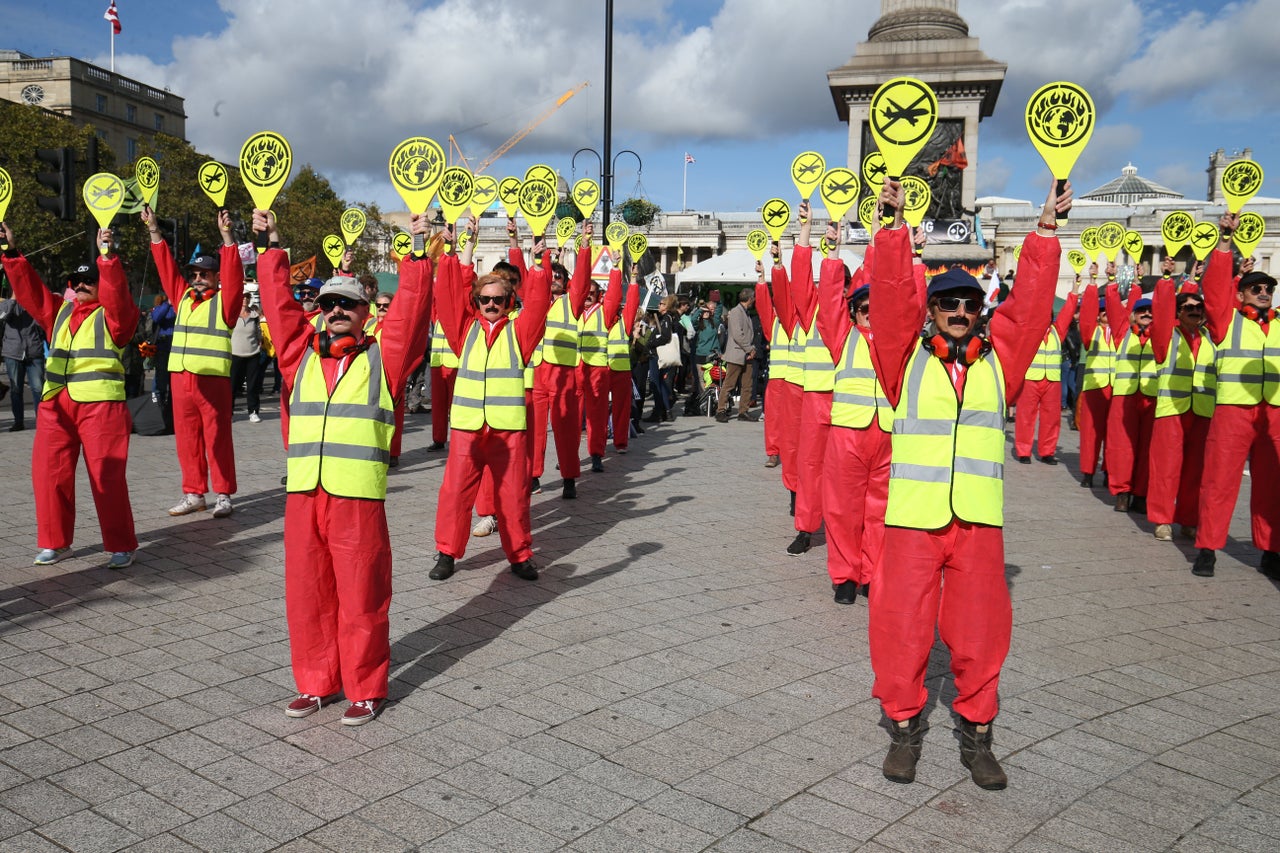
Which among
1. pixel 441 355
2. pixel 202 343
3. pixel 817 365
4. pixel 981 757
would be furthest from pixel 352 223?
pixel 981 757

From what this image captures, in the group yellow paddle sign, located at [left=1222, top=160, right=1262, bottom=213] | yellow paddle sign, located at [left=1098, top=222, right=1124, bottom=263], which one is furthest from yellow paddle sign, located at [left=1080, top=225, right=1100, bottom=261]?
yellow paddle sign, located at [left=1222, top=160, right=1262, bottom=213]

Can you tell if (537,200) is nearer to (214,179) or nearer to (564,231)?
(564,231)

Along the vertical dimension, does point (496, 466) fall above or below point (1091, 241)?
below

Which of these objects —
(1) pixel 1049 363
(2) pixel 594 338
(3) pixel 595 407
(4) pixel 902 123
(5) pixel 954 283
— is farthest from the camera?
(1) pixel 1049 363

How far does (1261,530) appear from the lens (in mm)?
7512

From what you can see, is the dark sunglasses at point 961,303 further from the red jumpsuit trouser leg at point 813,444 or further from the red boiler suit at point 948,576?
the red jumpsuit trouser leg at point 813,444

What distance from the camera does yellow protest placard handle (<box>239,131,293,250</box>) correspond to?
5.11 metres

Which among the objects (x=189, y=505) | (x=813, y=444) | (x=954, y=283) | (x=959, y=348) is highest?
(x=954, y=283)

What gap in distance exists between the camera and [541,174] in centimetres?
946

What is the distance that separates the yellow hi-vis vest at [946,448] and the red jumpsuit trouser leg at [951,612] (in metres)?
0.08

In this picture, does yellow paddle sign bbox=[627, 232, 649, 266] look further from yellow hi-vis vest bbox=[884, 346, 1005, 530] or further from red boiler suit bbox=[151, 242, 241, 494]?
yellow hi-vis vest bbox=[884, 346, 1005, 530]

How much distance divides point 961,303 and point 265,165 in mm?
3381

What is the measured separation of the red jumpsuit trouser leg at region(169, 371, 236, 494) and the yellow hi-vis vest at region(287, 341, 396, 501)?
4.15m

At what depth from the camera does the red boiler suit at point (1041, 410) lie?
13055 mm
